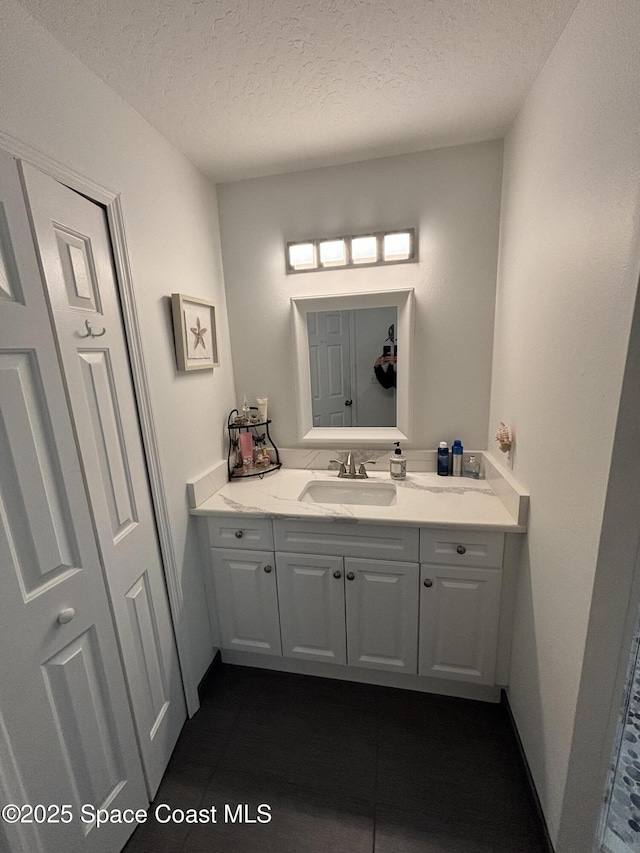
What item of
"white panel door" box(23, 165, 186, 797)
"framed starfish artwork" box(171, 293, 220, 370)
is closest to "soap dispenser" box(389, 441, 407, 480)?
"framed starfish artwork" box(171, 293, 220, 370)

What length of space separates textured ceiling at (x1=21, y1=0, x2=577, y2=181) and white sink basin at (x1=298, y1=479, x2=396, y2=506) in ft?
5.15

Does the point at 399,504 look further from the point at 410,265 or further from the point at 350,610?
the point at 410,265

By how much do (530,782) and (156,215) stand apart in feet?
8.15

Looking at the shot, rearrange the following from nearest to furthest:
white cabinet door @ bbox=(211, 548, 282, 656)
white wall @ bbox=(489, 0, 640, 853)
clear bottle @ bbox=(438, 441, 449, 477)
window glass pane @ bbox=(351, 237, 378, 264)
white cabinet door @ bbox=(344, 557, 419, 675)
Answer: white wall @ bbox=(489, 0, 640, 853) < white cabinet door @ bbox=(344, 557, 419, 675) < white cabinet door @ bbox=(211, 548, 282, 656) < window glass pane @ bbox=(351, 237, 378, 264) < clear bottle @ bbox=(438, 441, 449, 477)

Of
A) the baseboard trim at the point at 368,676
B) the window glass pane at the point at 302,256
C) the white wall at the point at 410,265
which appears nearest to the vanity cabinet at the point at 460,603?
the baseboard trim at the point at 368,676

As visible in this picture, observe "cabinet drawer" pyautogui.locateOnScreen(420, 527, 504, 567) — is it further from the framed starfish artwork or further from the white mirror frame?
the framed starfish artwork

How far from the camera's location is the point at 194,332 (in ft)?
5.13

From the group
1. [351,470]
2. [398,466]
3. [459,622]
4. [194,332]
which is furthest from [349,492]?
[194,332]

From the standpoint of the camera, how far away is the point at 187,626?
1.53 metres

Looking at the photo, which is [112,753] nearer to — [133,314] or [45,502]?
[45,502]

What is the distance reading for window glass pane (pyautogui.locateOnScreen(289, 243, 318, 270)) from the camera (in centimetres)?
179

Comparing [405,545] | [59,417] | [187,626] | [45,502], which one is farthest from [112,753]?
[405,545]

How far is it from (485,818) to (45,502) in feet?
5.56

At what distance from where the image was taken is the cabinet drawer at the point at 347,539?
146cm
